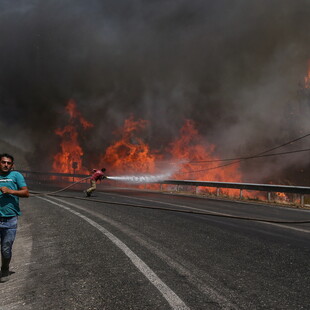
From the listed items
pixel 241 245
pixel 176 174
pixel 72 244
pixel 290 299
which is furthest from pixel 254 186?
pixel 176 174

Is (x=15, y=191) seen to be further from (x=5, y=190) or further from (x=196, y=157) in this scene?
(x=196, y=157)

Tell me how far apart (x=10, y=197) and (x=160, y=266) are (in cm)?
250

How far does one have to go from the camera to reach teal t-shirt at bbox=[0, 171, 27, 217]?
444 cm

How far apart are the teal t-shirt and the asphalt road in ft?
3.15

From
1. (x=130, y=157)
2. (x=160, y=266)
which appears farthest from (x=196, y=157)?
(x=160, y=266)

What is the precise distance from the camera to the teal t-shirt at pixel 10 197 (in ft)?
14.6

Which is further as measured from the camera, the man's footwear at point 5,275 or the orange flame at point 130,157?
the orange flame at point 130,157

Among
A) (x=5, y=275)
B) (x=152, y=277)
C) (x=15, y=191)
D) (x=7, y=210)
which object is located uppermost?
(x=15, y=191)

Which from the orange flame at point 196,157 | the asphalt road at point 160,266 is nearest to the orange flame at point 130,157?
the orange flame at point 196,157

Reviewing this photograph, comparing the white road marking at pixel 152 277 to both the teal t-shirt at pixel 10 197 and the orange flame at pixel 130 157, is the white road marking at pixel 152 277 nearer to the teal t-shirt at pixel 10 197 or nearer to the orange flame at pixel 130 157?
the teal t-shirt at pixel 10 197

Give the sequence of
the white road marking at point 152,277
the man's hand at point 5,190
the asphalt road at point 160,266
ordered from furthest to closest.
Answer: the man's hand at point 5,190 → the asphalt road at point 160,266 → the white road marking at point 152,277

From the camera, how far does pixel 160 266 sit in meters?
4.30

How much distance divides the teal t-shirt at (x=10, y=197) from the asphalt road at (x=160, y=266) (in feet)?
3.15

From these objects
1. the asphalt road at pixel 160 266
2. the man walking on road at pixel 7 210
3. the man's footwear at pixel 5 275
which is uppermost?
the man walking on road at pixel 7 210
